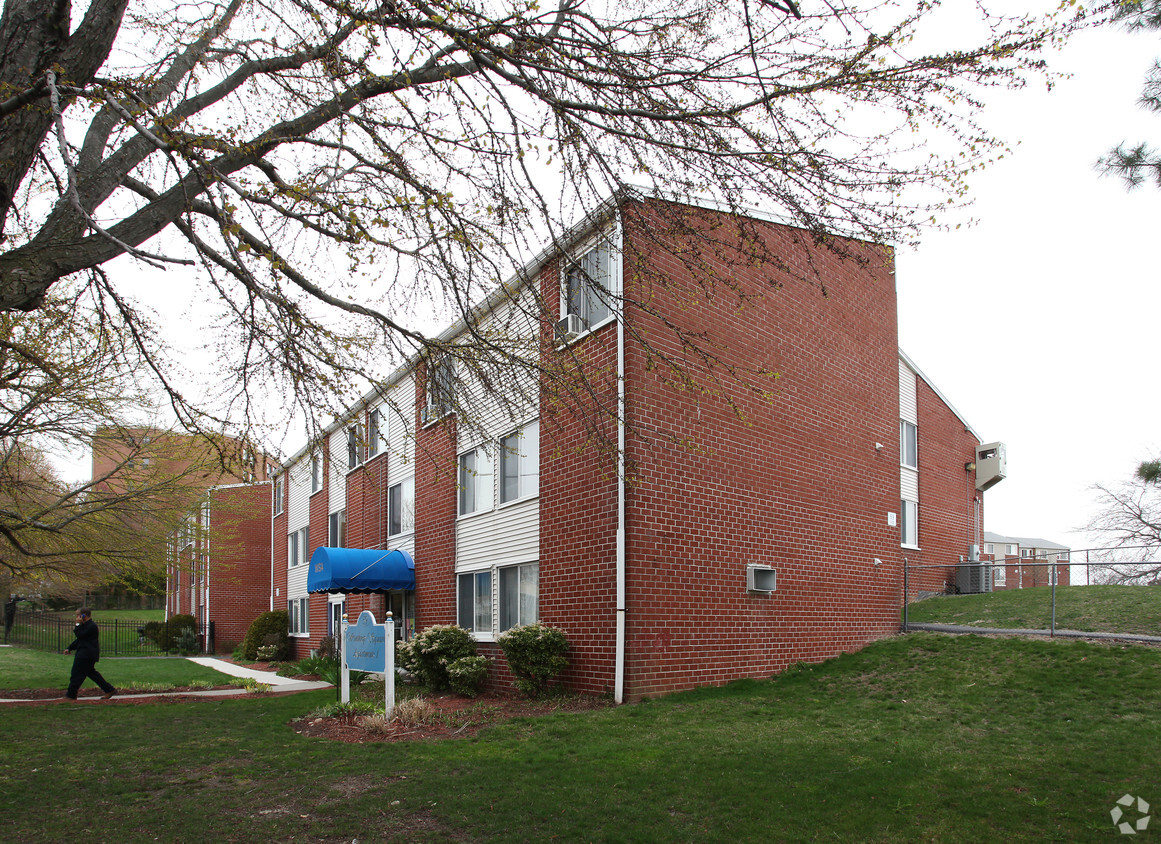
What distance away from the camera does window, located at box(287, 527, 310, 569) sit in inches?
1184

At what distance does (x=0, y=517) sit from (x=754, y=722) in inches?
521

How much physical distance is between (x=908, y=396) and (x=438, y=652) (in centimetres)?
1405

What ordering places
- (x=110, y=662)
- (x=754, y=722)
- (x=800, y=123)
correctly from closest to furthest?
(x=800, y=123)
(x=754, y=722)
(x=110, y=662)

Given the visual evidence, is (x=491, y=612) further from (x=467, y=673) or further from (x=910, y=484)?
(x=910, y=484)

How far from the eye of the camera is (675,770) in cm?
798

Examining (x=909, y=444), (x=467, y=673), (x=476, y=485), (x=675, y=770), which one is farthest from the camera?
(x=909, y=444)

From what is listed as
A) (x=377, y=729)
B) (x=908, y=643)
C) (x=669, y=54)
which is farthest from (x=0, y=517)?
(x=908, y=643)

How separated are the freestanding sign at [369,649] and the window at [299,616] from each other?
1633 cm

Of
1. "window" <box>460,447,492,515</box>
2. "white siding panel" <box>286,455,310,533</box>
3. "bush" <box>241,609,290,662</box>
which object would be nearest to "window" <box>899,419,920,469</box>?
"window" <box>460,447,492,515</box>

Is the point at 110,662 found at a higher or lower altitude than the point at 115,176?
lower

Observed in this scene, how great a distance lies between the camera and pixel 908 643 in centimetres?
1484

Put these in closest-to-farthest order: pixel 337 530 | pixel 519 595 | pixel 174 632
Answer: pixel 519 595 < pixel 337 530 < pixel 174 632

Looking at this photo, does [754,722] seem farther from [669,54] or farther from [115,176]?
[115,176]

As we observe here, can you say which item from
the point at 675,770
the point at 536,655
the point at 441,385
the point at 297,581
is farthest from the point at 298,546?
the point at 675,770
